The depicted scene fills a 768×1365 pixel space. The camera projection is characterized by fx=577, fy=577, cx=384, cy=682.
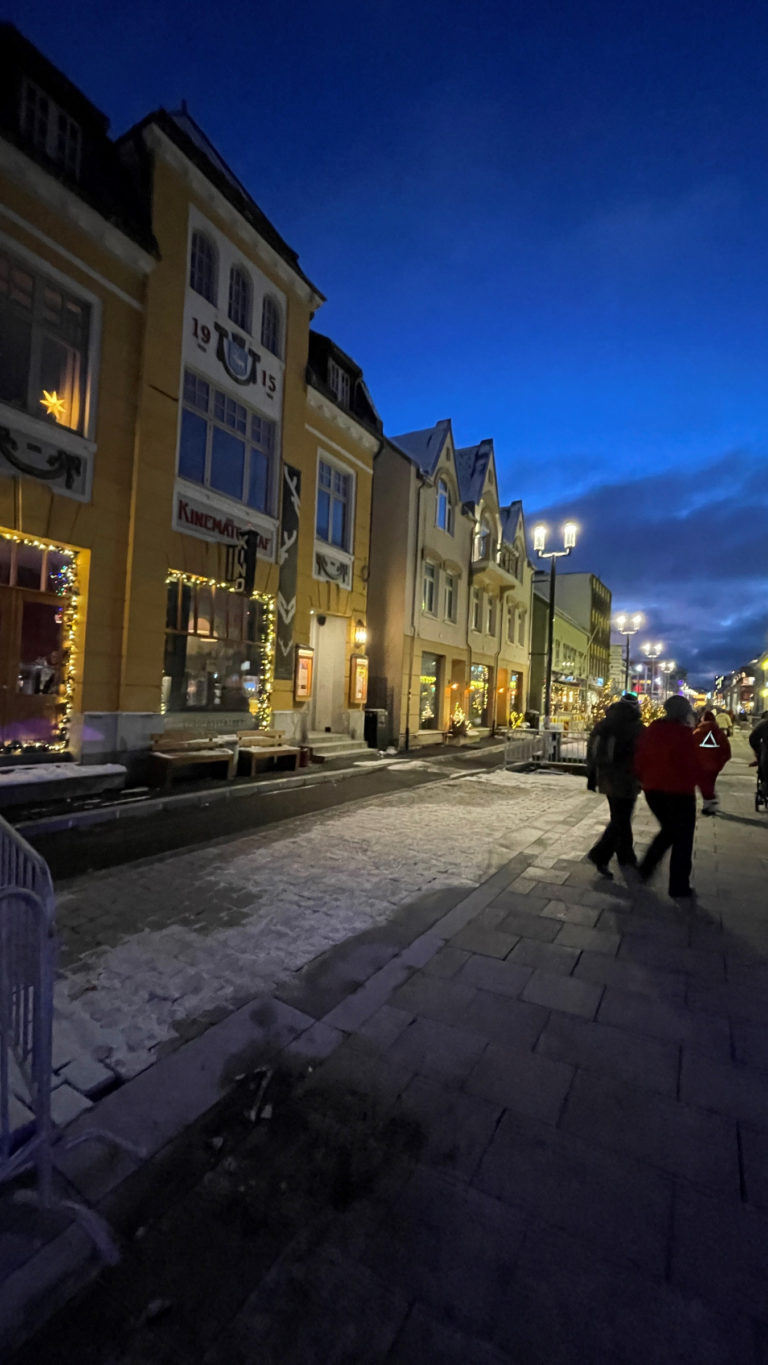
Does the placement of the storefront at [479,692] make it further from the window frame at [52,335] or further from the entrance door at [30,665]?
the window frame at [52,335]

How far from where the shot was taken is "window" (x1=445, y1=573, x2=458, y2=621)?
23.6 m

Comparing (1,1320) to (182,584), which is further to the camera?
(182,584)

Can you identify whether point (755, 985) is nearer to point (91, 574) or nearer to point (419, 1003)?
point (419, 1003)

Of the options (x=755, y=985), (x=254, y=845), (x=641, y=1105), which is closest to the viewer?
(x=641, y=1105)

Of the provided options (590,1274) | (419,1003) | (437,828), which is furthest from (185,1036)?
(437,828)

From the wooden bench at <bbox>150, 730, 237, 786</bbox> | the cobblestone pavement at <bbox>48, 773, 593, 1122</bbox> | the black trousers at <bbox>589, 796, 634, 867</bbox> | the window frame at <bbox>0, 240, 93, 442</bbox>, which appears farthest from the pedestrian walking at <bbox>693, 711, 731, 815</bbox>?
the window frame at <bbox>0, 240, 93, 442</bbox>

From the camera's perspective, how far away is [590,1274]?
1.95 meters

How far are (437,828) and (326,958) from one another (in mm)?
4294

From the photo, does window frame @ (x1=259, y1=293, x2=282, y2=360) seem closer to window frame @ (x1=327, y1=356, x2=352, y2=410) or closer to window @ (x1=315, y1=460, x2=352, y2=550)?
window frame @ (x1=327, y1=356, x2=352, y2=410)

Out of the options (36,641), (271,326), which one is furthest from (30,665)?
(271,326)

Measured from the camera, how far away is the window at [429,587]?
21.5m

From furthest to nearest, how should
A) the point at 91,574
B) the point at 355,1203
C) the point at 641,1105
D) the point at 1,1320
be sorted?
1. the point at 91,574
2. the point at 641,1105
3. the point at 355,1203
4. the point at 1,1320

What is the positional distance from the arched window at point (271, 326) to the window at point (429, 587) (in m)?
→ 9.01

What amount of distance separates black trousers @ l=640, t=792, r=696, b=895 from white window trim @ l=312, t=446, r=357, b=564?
40.8 feet
